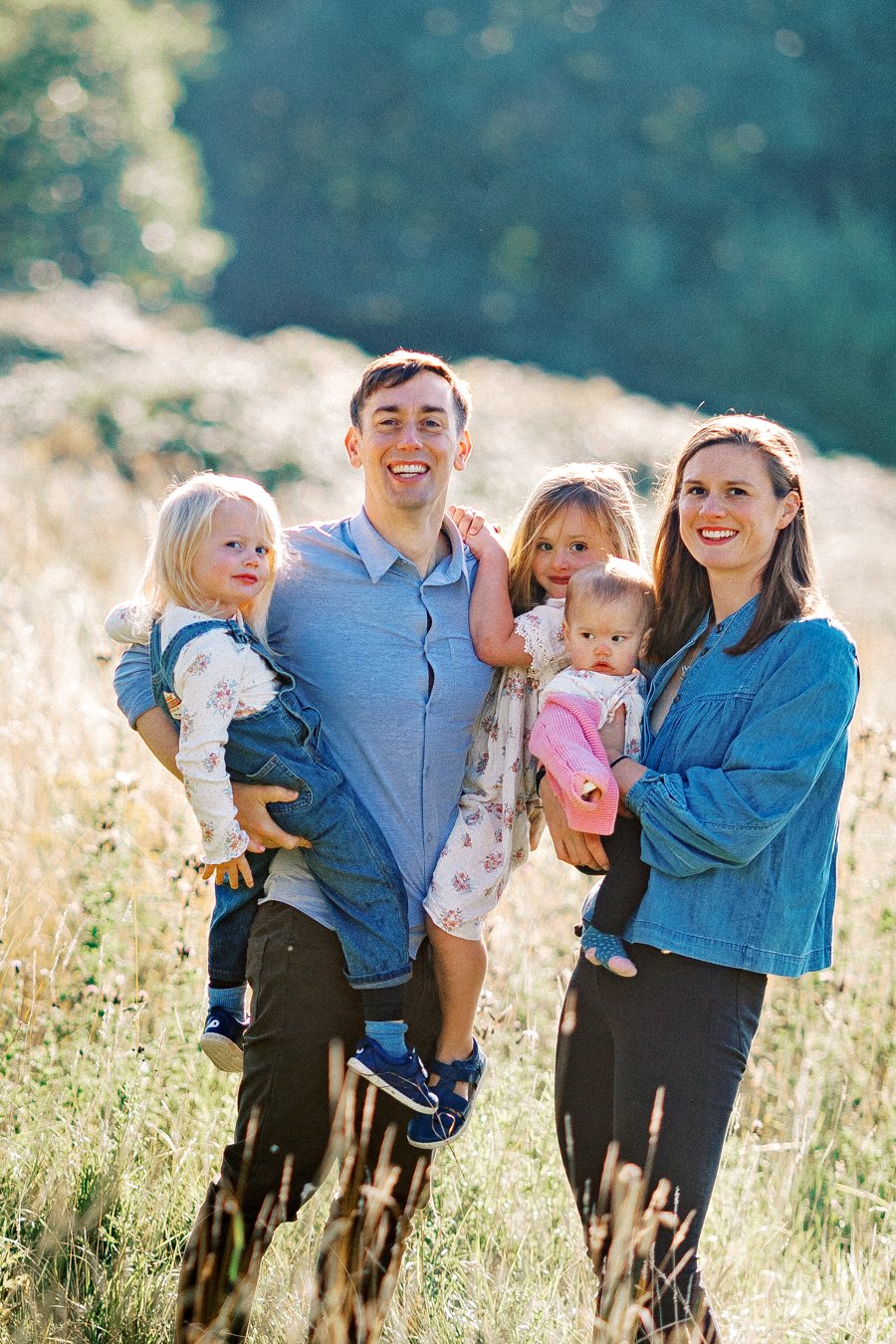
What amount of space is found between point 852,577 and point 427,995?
10.7 m

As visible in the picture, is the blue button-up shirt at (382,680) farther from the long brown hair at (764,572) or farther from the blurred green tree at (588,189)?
the blurred green tree at (588,189)

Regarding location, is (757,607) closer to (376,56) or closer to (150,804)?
(150,804)

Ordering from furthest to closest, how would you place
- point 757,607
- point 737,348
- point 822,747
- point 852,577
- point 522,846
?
point 737,348, point 852,577, point 522,846, point 757,607, point 822,747

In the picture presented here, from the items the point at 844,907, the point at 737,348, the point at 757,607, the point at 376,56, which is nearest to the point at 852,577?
the point at 844,907

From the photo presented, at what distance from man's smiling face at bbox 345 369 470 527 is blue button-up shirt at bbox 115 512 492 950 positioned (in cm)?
11

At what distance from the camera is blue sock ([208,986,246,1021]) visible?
11.0ft

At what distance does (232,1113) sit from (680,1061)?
5.35 feet

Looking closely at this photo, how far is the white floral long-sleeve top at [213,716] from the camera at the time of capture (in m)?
3.04

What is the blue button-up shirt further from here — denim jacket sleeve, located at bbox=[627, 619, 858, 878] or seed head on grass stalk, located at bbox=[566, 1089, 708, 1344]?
seed head on grass stalk, located at bbox=[566, 1089, 708, 1344]

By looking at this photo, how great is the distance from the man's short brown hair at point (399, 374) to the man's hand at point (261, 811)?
1109 millimetres

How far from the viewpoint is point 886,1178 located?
404cm

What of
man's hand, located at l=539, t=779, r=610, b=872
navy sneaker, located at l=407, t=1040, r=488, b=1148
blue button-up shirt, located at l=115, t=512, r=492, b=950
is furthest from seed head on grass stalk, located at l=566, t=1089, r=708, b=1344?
blue button-up shirt, located at l=115, t=512, r=492, b=950

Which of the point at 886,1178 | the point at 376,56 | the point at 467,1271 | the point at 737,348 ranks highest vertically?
the point at 376,56

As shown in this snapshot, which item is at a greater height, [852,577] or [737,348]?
[737,348]
